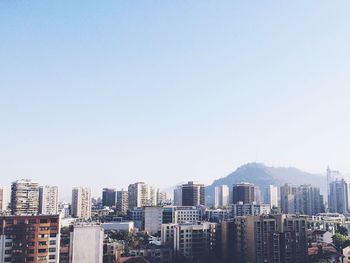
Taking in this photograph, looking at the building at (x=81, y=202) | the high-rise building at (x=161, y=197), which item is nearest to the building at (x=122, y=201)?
the high-rise building at (x=161, y=197)

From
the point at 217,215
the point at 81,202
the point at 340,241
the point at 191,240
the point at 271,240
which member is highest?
the point at 81,202

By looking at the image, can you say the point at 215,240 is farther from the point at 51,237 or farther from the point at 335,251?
the point at 51,237

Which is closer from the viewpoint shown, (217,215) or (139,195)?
(217,215)

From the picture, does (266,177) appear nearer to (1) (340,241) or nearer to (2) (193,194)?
(2) (193,194)

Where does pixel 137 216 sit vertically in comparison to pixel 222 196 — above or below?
below

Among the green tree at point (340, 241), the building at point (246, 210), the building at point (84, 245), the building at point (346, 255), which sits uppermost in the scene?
the building at point (246, 210)

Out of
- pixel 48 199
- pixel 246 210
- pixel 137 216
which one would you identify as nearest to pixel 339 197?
pixel 246 210

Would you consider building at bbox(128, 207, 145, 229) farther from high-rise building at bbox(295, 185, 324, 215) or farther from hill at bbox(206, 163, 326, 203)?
hill at bbox(206, 163, 326, 203)

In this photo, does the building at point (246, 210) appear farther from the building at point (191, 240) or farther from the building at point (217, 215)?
the building at point (191, 240)
